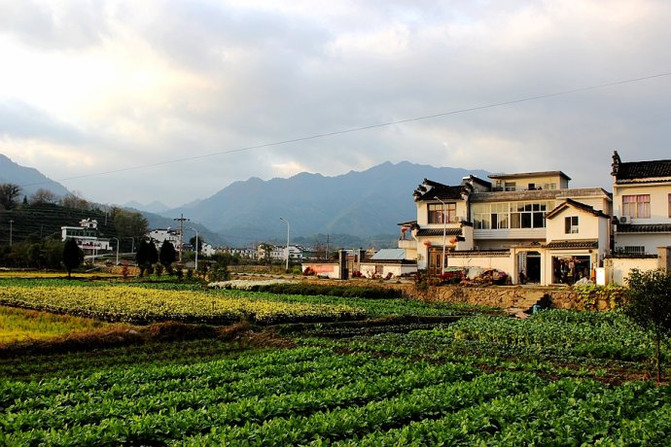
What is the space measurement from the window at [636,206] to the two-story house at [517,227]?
1.50 m

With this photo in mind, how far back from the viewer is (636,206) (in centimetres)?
4069

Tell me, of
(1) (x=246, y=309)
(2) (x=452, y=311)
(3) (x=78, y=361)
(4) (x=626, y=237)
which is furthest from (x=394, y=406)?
(4) (x=626, y=237)

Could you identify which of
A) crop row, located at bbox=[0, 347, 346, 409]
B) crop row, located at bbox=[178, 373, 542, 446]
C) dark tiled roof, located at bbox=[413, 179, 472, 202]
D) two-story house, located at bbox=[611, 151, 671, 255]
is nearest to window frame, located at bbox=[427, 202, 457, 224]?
dark tiled roof, located at bbox=[413, 179, 472, 202]

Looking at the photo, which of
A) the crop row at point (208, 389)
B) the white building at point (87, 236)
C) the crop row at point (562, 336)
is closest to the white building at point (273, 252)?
the white building at point (87, 236)

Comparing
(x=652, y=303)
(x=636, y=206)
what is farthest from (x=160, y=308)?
(x=636, y=206)

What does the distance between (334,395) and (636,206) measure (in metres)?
37.1

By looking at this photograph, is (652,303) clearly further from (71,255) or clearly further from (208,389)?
(71,255)

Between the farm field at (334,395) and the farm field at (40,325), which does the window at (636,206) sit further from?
the farm field at (40,325)

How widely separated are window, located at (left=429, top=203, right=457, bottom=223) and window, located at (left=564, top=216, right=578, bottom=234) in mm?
11043

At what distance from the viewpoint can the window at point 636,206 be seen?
40.3 metres

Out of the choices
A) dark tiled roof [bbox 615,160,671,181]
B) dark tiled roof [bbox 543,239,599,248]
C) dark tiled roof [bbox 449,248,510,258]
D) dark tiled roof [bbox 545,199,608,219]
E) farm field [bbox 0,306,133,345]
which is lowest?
farm field [bbox 0,306,133,345]

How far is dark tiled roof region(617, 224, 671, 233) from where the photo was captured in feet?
125

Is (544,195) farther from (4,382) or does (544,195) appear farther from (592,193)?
(4,382)

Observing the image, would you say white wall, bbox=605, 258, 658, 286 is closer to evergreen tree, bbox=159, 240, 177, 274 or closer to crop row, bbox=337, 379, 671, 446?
crop row, bbox=337, 379, 671, 446
